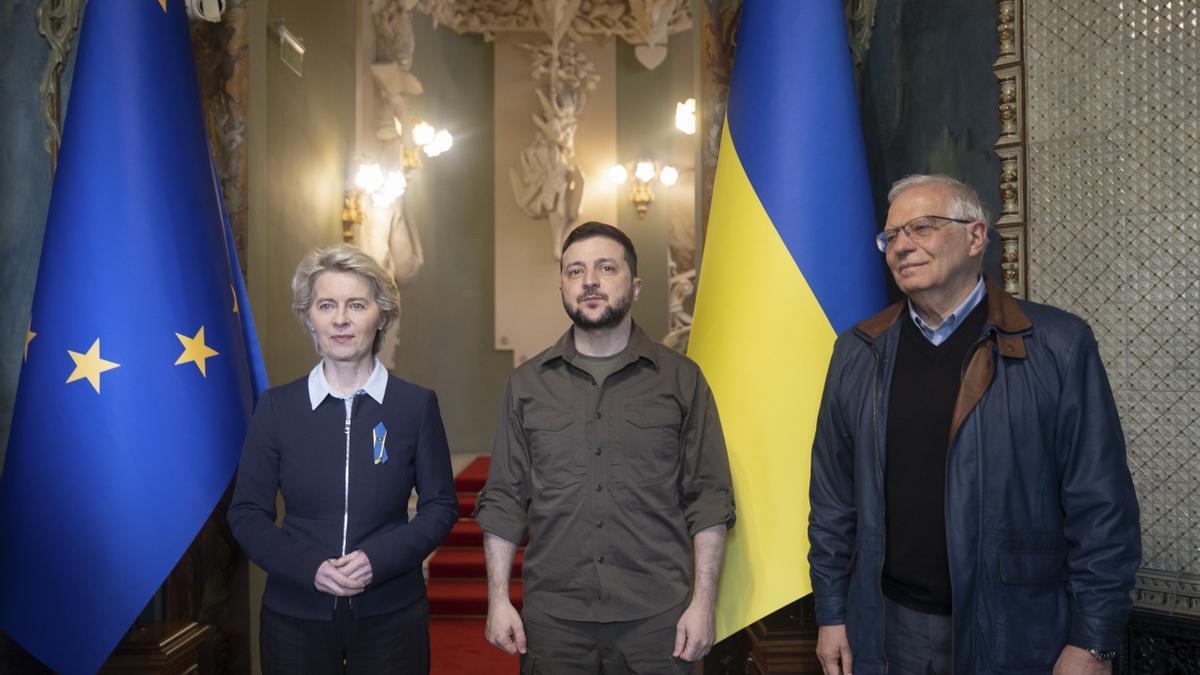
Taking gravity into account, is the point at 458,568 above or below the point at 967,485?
below

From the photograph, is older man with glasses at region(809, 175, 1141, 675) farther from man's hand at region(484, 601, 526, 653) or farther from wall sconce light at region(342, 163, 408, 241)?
wall sconce light at region(342, 163, 408, 241)

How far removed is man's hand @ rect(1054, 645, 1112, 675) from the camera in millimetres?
1559

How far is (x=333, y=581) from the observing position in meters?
1.74

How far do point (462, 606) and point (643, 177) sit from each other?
4.95 m

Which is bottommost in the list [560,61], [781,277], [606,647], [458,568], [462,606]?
[462,606]

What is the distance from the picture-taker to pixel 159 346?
2.25 meters

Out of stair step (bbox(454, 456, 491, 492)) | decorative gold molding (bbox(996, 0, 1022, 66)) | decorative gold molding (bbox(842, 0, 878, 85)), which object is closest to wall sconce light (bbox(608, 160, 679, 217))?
stair step (bbox(454, 456, 491, 492))

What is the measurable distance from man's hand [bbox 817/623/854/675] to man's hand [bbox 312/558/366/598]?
3.29 ft

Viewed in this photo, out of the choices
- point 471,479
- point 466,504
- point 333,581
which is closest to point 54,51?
point 333,581

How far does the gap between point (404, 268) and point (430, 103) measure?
1.94 metres

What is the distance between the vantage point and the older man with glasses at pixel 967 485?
1596 mm

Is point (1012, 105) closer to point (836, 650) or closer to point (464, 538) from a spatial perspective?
point (836, 650)

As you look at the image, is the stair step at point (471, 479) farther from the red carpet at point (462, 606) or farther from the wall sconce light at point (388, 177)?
the wall sconce light at point (388, 177)

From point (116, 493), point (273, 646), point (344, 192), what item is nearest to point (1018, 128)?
point (273, 646)
